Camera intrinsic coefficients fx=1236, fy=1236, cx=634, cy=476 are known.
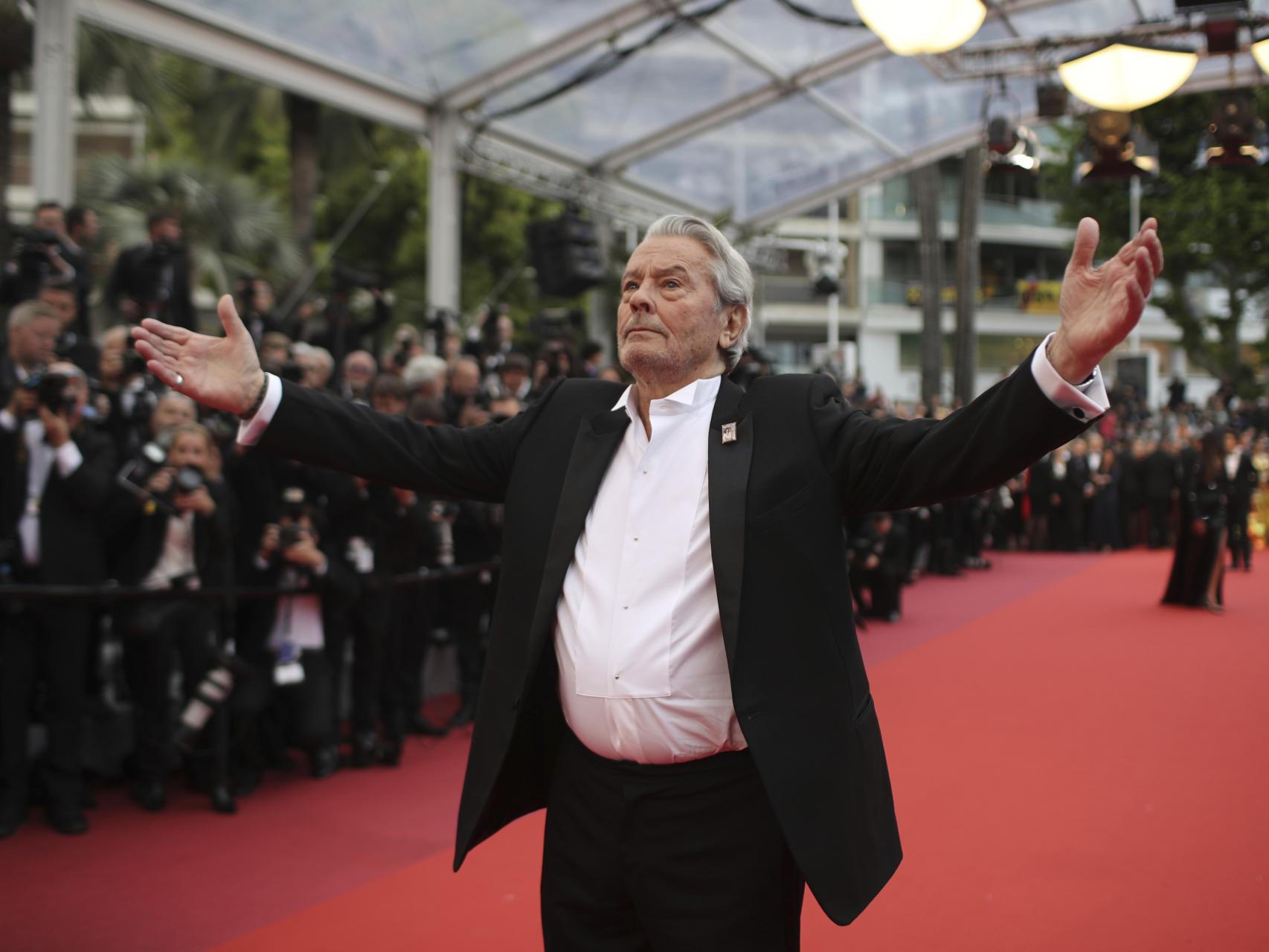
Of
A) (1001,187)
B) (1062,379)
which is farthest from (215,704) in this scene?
(1001,187)

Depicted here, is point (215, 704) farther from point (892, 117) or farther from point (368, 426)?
point (892, 117)

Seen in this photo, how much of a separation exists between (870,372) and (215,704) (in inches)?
1494

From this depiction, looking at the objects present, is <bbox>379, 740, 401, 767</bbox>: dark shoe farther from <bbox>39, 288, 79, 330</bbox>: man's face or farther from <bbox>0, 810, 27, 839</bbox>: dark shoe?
<bbox>39, 288, 79, 330</bbox>: man's face

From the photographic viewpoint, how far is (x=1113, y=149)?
10914mm

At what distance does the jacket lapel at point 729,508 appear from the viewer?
2213 mm

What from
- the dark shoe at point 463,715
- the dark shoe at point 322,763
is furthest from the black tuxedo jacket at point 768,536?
the dark shoe at point 463,715

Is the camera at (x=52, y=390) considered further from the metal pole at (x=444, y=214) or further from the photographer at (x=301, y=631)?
the metal pole at (x=444, y=214)

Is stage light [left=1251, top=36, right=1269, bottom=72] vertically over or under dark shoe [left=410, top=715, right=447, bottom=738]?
over

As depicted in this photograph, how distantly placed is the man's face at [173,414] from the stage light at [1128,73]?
708cm

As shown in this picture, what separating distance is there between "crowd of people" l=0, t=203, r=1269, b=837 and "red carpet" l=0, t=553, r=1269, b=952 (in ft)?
0.96

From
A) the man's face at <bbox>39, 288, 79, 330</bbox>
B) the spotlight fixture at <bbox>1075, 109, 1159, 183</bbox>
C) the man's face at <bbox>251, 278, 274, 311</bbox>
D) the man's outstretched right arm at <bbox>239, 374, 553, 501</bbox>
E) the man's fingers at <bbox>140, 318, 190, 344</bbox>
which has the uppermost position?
the spotlight fixture at <bbox>1075, 109, 1159, 183</bbox>

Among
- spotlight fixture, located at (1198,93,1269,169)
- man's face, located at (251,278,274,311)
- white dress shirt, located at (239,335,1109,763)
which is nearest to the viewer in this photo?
white dress shirt, located at (239,335,1109,763)

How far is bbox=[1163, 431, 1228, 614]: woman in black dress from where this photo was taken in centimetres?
1120

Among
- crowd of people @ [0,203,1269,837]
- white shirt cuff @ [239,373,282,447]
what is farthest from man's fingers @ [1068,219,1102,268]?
crowd of people @ [0,203,1269,837]
